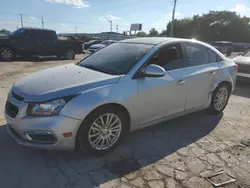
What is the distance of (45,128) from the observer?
2.68m

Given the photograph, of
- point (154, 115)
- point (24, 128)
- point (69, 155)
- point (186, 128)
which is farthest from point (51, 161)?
point (186, 128)

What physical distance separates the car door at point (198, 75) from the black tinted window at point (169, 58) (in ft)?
0.67

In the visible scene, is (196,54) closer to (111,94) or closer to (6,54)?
(111,94)

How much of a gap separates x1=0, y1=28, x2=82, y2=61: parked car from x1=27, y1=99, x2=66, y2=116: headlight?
38.0 feet

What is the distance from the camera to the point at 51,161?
3016 millimetres

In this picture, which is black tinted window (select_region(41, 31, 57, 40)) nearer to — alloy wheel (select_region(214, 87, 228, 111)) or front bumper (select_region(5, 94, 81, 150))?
alloy wheel (select_region(214, 87, 228, 111))

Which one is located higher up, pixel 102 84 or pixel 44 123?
pixel 102 84

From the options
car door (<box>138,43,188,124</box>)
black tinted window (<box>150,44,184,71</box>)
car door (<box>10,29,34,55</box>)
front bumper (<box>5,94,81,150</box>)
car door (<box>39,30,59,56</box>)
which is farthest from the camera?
car door (<box>39,30,59,56</box>)

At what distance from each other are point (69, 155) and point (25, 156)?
0.58 metres

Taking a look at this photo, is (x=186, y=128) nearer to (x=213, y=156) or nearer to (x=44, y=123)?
(x=213, y=156)

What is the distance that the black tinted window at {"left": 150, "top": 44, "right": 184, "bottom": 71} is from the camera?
11.9 feet

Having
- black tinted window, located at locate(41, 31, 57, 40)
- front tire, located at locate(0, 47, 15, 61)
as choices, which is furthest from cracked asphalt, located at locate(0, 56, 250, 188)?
black tinted window, located at locate(41, 31, 57, 40)

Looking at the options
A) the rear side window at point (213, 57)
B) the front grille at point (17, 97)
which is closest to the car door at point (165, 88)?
the rear side window at point (213, 57)

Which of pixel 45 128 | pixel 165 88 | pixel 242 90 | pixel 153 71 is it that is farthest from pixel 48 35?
pixel 45 128
